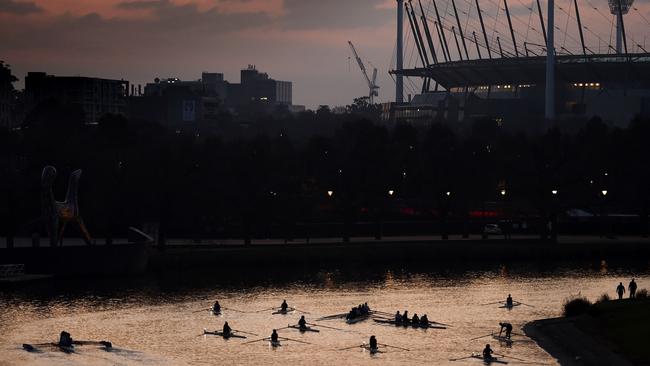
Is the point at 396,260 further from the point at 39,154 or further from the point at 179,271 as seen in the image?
the point at 39,154

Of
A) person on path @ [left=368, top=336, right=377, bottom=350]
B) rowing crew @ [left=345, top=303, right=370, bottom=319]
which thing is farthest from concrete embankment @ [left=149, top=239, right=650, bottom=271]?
person on path @ [left=368, top=336, right=377, bottom=350]

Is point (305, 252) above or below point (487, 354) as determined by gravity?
above

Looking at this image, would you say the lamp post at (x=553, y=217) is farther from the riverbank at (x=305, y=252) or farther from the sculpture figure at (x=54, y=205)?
the sculpture figure at (x=54, y=205)

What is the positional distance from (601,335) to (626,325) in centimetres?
240

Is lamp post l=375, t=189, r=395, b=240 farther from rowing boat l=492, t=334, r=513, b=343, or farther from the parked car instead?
rowing boat l=492, t=334, r=513, b=343


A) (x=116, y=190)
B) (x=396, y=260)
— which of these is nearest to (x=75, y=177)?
(x=116, y=190)

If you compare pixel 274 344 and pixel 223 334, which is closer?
pixel 274 344

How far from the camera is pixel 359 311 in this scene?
96.8 metres

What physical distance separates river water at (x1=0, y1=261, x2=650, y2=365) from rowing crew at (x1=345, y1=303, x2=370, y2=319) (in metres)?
1.26

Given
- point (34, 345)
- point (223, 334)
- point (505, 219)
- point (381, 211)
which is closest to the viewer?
point (34, 345)

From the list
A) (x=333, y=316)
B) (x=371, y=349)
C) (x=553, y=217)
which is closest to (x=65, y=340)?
(x=371, y=349)

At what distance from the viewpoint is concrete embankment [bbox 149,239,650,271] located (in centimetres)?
12569

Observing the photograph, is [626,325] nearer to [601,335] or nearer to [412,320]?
[601,335]

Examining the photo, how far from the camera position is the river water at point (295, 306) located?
8169cm
